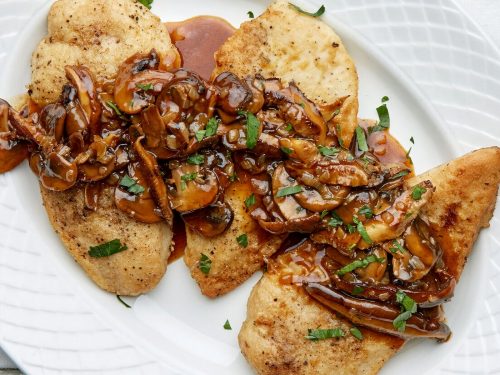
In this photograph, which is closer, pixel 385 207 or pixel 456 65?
pixel 385 207

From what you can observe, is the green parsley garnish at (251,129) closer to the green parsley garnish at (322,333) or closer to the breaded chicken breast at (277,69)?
the breaded chicken breast at (277,69)

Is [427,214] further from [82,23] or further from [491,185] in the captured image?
[82,23]

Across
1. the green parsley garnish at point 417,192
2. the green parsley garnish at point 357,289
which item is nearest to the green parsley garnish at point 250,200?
the green parsley garnish at point 357,289

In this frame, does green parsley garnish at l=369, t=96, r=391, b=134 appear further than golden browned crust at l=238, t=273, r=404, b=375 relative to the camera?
Yes

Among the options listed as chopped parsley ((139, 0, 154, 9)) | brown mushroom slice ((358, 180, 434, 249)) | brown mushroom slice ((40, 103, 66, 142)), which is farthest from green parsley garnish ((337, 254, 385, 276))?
chopped parsley ((139, 0, 154, 9))

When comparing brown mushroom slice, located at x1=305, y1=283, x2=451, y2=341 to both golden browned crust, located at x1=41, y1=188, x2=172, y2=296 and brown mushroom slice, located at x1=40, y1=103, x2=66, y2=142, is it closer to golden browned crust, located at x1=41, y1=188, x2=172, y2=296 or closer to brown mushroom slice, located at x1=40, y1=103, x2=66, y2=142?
golden browned crust, located at x1=41, y1=188, x2=172, y2=296

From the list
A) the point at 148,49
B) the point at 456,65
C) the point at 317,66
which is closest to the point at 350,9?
the point at 317,66

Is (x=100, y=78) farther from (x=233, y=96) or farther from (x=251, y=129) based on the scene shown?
(x=251, y=129)
